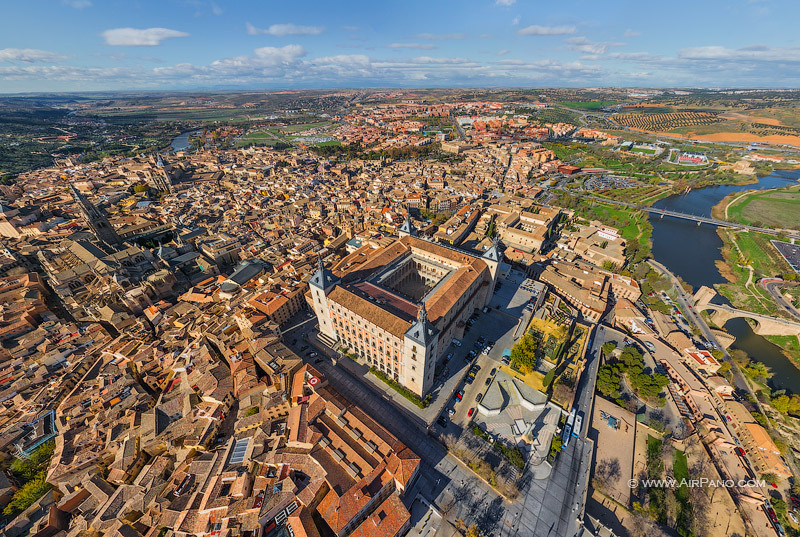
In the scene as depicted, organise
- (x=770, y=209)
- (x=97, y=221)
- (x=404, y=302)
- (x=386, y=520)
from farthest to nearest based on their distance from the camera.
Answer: (x=770, y=209)
(x=97, y=221)
(x=404, y=302)
(x=386, y=520)

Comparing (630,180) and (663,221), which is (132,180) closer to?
(663,221)

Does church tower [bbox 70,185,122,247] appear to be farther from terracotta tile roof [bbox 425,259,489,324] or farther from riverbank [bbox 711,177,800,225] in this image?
riverbank [bbox 711,177,800,225]

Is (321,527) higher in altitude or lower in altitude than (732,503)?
higher

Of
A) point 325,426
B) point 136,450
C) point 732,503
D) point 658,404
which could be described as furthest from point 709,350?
point 136,450

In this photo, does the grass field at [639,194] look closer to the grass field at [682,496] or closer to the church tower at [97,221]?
the grass field at [682,496]

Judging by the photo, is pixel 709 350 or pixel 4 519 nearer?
pixel 4 519

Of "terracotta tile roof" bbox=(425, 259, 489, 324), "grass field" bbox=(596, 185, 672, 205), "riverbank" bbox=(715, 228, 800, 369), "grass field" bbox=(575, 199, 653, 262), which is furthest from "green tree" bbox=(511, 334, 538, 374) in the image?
"grass field" bbox=(596, 185, 672, 205)

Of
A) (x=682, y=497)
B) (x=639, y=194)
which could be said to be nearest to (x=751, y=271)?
(x=639, y=194)

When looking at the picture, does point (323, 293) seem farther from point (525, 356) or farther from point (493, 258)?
point (525, 356)
